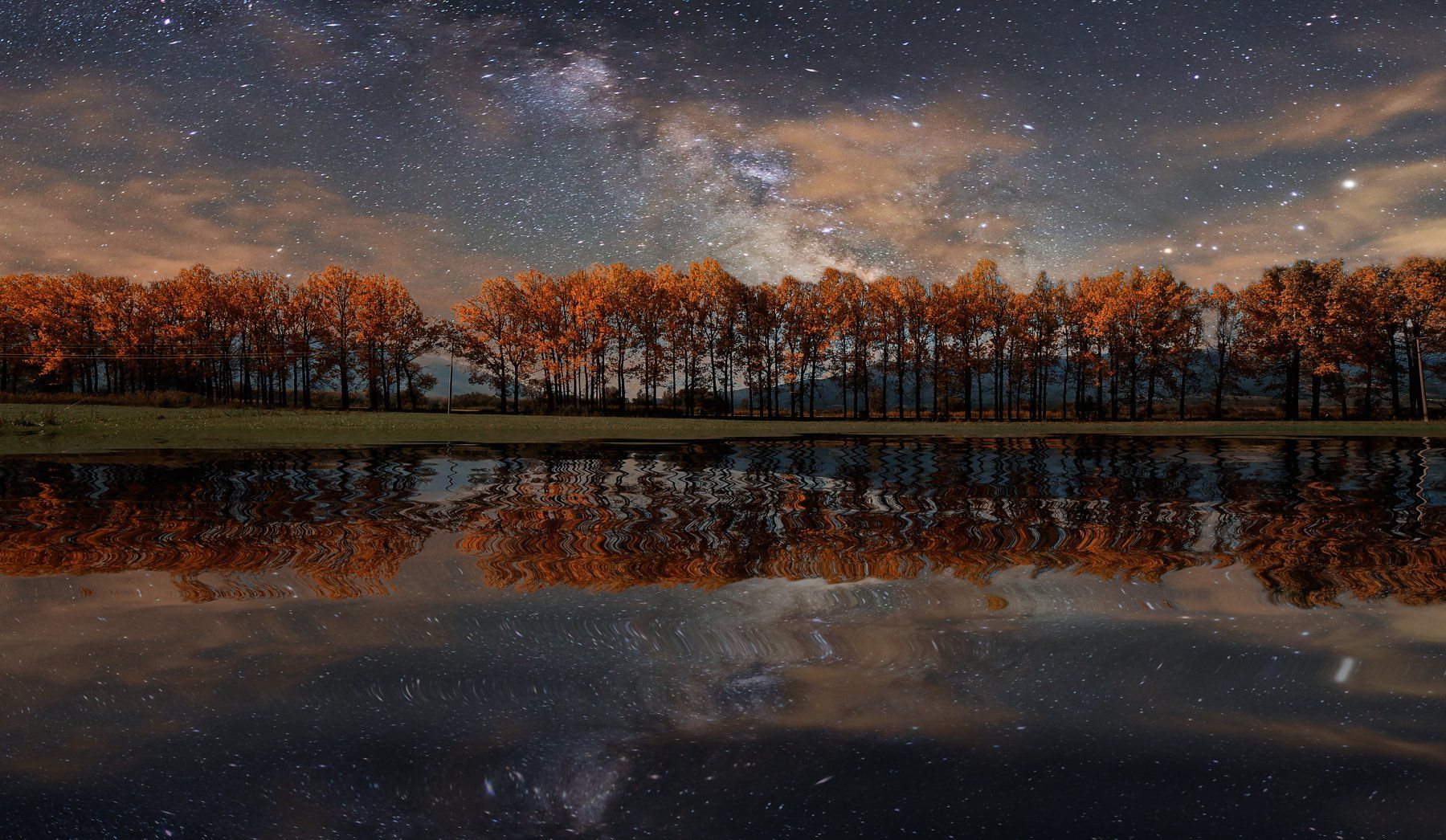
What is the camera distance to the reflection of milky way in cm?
711

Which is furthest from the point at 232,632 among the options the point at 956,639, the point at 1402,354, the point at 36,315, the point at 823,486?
the point at 36,315

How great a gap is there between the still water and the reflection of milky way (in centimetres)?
9

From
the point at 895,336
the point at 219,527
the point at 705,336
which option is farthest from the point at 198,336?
the point at 219,527

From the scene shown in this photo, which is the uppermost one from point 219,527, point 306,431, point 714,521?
point 306,431

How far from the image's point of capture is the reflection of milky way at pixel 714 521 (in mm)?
7105

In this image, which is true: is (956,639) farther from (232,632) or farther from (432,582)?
(232,632)

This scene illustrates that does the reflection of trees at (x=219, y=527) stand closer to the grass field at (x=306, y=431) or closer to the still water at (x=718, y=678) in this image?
the still water at (x=718, y=678)

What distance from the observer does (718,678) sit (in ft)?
14.4

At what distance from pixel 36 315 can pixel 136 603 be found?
310 feet

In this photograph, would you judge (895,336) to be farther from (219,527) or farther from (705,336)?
(219,527)

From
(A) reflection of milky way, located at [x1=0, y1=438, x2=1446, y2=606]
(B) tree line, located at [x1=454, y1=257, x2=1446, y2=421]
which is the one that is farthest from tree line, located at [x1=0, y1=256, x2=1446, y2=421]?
(A) reflection of milky way, located at [x1=0, y1=438, x2=1446, y2=606]

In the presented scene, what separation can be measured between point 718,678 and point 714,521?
18.7 feet

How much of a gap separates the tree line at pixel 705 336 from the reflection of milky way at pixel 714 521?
176 ft

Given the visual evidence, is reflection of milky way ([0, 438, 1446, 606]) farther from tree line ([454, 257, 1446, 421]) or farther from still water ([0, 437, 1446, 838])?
tree line ([454, 257, 1446, 421])
